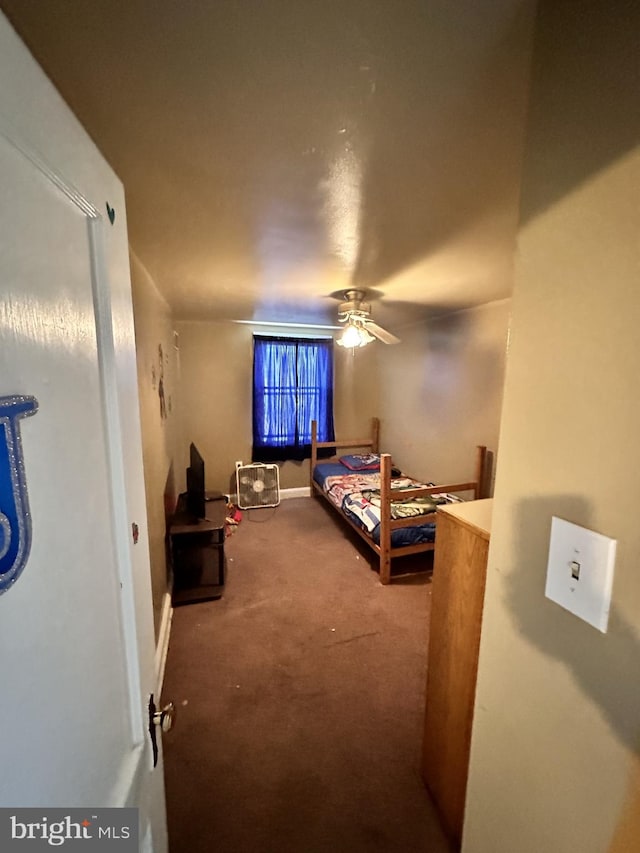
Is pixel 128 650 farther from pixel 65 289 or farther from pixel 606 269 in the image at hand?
pixel 606 269

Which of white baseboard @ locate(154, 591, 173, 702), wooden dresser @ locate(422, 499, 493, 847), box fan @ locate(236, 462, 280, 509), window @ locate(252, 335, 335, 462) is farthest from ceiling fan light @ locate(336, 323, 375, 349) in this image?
white baseboard @ locate(154, 591, 173, 702)

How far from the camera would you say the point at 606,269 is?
542mm

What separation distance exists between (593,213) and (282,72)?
0.72 m

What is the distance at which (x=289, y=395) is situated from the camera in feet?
15.0

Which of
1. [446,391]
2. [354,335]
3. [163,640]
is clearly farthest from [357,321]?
[163,640]

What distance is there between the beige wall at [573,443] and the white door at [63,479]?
31.5 inches

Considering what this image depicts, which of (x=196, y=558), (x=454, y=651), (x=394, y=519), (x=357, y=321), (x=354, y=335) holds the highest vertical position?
(x=357, y=321)

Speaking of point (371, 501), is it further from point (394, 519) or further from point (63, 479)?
point (63, 479)

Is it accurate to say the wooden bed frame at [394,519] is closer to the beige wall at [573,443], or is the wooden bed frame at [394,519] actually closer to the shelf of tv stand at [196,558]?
the shelf of tv stand at [196,558]

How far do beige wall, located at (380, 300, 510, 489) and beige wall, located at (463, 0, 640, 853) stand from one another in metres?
2.48

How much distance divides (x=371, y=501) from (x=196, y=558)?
1.56 meters

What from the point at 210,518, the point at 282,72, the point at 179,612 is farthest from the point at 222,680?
the point at 282,72

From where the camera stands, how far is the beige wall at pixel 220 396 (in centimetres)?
422

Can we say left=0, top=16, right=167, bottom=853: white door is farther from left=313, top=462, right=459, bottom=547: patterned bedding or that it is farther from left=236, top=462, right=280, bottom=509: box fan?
left=236, top=462, right=280, bottom=509: box fan
